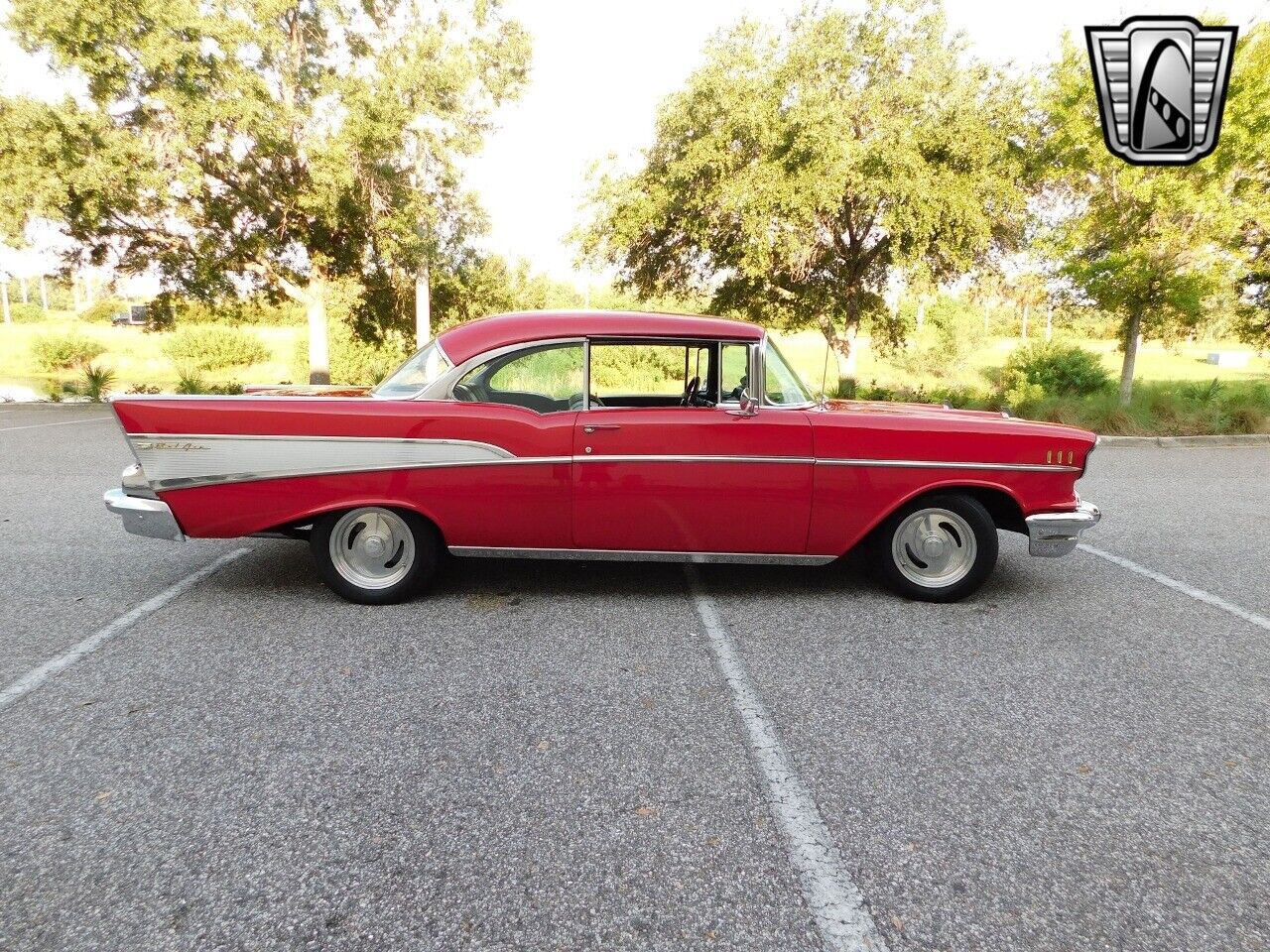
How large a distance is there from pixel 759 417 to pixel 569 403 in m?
1.05

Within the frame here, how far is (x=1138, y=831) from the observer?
2.21 metres

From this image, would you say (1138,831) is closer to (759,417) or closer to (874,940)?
(874,940)

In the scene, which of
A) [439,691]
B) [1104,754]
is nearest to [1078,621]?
[1104,754]

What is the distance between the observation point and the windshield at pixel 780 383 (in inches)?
161

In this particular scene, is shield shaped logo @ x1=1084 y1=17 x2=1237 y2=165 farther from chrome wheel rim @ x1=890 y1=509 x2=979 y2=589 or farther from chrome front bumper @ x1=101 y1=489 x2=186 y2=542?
chrome front bumper @ x1=101 y1=489 x2=186 y2=542

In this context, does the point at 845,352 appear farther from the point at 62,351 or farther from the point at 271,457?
the point at 62,351

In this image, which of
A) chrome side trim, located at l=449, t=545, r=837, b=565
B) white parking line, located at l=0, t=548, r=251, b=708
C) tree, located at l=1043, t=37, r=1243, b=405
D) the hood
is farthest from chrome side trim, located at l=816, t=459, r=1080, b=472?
tree, located at l=1043, t=37, r=1243, b=405

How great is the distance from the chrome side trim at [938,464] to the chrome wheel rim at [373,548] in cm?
232

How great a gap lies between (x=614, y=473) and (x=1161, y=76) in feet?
24.2

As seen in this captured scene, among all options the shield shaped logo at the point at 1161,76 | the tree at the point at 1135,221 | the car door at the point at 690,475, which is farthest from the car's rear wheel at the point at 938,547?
the tree at the point at 1135,221

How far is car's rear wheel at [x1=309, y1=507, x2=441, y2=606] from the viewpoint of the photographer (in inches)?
156

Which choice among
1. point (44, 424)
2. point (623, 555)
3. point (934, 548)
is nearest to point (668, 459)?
point (623, 555)

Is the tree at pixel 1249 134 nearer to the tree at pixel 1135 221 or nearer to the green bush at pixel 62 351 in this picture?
the tree at pixel 1135 221

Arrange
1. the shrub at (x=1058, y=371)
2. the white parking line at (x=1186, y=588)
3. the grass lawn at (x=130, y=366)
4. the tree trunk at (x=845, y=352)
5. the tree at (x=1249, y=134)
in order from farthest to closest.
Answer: the grass lawn at (x=130, y=366)
the shrub at (x=1058, y=371)
the tree trunk at (x=845, y=352)
the tree at (x=1249, y=134)
the white parking line at (x=1186, y=588)
